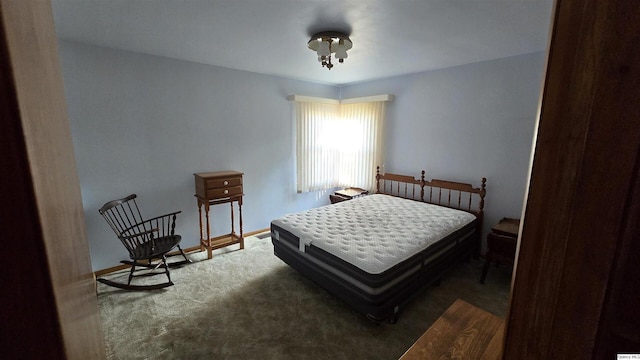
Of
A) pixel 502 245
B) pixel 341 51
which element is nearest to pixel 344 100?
pixel 341 51

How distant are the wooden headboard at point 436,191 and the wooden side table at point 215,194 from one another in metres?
2.23

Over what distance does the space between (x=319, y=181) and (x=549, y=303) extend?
4183 mm

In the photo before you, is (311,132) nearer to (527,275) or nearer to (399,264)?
(399,264)

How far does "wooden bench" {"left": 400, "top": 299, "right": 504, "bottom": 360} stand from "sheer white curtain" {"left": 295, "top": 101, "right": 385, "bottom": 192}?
2925 mm

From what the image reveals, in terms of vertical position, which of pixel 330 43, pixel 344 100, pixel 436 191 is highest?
pixel 330 43

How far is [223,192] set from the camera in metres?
3.17

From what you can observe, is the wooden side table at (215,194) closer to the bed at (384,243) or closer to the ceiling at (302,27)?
the bed at (384,243)

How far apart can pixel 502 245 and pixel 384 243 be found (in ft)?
4.08

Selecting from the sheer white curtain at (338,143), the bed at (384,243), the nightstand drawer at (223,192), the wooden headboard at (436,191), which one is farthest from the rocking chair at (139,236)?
the wooden headboard at (436,191)

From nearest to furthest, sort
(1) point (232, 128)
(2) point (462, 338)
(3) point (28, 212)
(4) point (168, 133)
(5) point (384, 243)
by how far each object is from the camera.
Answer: (3) point (28, 212) < (2) point (462, 338) < (5) point (384, 243) < (4) point (168, 133) < (1) point (232, 128)

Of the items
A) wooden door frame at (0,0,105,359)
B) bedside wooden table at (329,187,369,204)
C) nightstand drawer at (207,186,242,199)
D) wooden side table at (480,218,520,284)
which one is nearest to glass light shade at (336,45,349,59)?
nightstand drawer at (207,186,242,199)

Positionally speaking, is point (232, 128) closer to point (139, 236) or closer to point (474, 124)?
point (139, 236)

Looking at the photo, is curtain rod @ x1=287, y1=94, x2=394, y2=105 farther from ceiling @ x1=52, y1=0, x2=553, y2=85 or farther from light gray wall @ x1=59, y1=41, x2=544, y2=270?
ceiling @ x1=52, y1=0, x2=553, y2=85

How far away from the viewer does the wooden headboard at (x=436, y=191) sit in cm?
321
